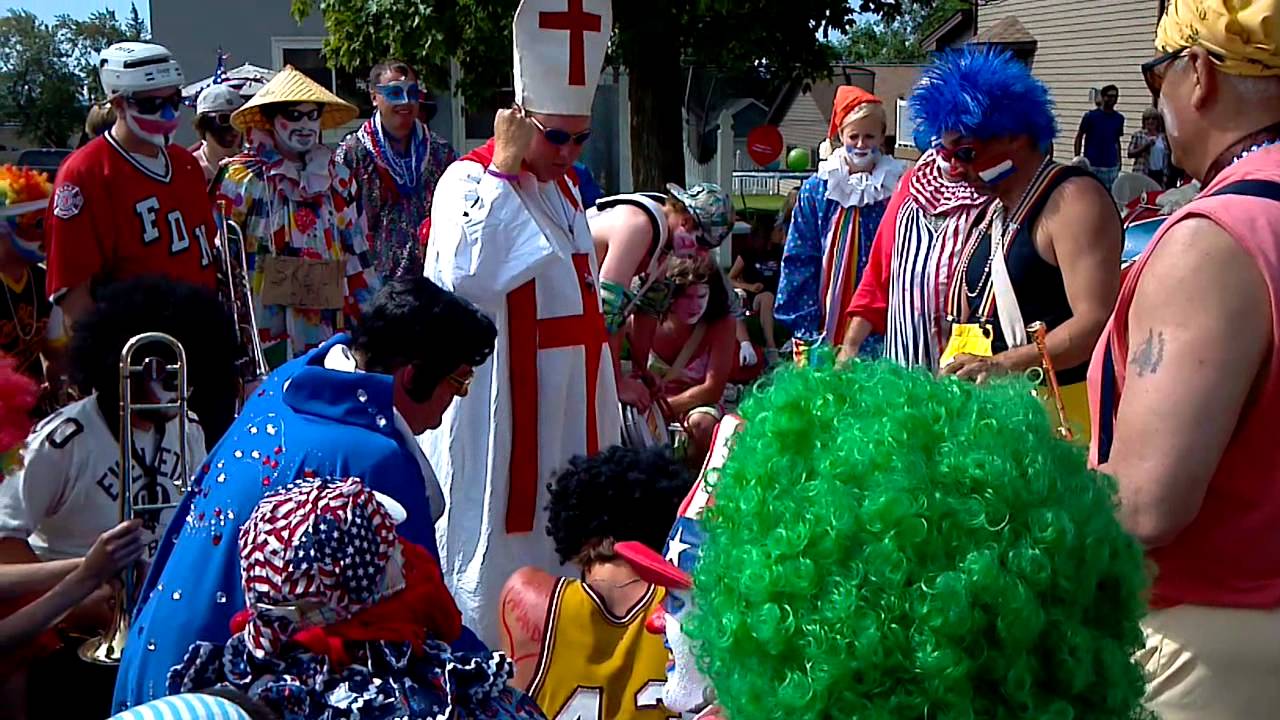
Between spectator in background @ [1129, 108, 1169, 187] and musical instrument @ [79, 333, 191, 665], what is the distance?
14.9 m

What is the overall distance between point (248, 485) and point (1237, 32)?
1822mm

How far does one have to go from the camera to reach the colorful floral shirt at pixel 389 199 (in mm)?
7355

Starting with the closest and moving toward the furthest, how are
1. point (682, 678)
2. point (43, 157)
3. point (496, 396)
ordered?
point (682, 678)
point (496, 396)
point (43, 157)

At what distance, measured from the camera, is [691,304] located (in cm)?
555

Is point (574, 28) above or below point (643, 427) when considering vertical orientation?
above

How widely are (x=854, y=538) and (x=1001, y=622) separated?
0.48 feet

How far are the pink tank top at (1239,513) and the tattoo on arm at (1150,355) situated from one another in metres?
0.12

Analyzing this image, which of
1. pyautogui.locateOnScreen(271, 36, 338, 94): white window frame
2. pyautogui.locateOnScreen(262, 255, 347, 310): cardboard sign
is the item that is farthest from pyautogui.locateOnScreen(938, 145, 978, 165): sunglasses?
pyautogui.locateOnScreen(271, 36, 338, 94): white window frame

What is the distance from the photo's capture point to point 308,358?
2936 millimetres

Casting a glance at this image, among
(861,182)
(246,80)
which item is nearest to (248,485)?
(861,182)

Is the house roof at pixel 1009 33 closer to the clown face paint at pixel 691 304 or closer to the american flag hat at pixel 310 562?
the clown face paint at pixel 691 304

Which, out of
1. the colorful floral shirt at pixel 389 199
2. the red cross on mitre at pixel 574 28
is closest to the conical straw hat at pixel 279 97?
the colorful floral shirt at pixel 389 199

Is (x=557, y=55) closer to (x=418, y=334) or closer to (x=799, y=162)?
(x=418, y=334)

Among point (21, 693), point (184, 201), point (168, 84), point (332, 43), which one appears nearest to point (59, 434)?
point (21, 693)
